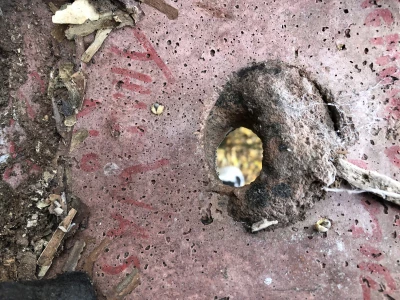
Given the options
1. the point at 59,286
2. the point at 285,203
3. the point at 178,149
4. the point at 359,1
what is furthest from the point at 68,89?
the point at 359,1

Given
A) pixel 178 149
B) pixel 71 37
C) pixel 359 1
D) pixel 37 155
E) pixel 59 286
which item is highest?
pixel 359 1

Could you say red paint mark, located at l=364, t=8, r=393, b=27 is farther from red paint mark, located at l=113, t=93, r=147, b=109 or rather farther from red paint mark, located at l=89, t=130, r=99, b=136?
red paint mark, located at l=89, t=130, r=99, b=136

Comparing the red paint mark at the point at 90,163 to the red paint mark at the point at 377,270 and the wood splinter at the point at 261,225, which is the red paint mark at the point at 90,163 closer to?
the wood splinter at the point at 261,225

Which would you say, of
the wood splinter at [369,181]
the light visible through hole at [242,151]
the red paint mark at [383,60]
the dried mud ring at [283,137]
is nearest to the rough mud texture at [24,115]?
the dried mud ring at [283,137]

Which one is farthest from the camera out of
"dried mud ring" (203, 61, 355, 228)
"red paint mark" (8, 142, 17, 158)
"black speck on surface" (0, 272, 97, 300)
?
"red paint mark" (8, 142, 17, 158)

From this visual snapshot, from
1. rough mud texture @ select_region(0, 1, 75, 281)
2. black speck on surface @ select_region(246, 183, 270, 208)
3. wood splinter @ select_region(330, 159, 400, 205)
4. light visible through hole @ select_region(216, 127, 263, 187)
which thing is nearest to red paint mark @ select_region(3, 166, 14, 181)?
rough mud texture @ select_region(0, 1, 75, 281)

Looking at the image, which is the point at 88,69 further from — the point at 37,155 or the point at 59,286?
the point at 59,286

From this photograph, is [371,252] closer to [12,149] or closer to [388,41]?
[388,41]
